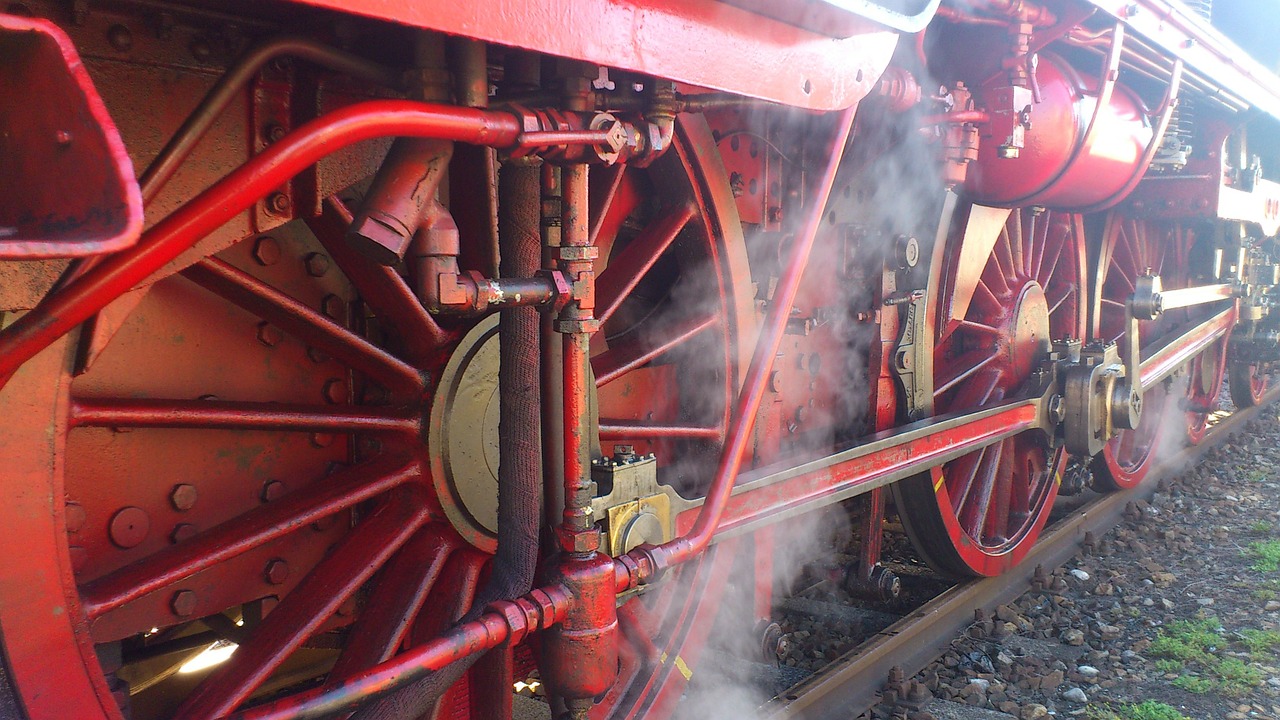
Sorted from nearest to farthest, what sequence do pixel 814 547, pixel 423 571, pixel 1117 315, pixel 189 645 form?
pixel 423 571 → pixel 189 645 → pixel 814 547 → pixel 1117 315

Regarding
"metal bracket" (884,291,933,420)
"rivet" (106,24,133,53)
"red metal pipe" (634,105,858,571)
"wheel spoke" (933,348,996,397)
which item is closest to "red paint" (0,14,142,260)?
"rivet" (106,24,133,53)

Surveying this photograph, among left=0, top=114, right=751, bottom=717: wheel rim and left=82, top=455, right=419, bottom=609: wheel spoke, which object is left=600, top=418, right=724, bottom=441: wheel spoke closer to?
left=0, top=114, right=751, bottom=717: wheel rim

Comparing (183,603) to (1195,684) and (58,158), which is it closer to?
(58,158)

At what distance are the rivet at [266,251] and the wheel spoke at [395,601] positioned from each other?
610mm

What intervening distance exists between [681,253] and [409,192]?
1292mm

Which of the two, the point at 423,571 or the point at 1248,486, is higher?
the point at 423,571

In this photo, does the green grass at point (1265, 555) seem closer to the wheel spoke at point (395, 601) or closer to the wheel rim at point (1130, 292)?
the wheel rim at point (1130, 292)

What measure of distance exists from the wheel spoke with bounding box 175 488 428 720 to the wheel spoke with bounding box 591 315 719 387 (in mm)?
615

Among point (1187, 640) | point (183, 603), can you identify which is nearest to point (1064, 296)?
point (1187, 640)

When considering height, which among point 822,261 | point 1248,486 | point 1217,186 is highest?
point 1217,186

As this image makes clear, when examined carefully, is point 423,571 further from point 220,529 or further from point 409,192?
point 409,192

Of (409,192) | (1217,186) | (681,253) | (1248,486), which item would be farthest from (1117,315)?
(409,192)

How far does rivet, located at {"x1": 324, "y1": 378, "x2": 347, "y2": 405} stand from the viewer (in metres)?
1.83

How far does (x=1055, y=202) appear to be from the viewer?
12.7ft
